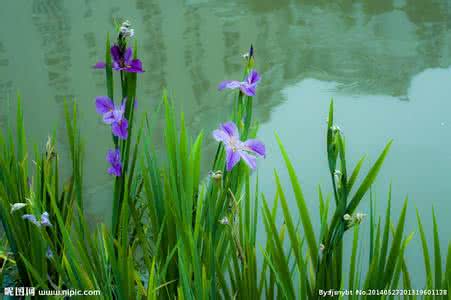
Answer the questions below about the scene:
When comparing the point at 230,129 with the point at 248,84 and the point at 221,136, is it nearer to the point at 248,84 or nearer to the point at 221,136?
the point at 221,136

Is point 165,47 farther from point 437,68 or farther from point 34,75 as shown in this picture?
point 437,68

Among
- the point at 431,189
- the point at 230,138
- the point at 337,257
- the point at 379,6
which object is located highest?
the point at 379,6

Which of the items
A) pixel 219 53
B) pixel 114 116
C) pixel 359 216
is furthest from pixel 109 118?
pixel 219 53

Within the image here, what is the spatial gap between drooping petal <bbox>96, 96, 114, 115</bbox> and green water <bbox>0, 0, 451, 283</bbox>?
30.9 inches

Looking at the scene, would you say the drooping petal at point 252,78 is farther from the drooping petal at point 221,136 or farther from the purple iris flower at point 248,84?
the drooping petal at point 221,136

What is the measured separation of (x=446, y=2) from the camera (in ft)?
10.9

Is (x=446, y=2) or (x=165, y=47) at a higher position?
(x=446, y=2)

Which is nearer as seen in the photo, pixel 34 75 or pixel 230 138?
pixel 230 138

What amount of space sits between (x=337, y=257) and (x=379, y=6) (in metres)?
2.71

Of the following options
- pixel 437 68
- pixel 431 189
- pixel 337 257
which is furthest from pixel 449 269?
pixel 437 68

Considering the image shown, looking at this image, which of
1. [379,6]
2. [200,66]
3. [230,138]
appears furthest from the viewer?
[379,6]

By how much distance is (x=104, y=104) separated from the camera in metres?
0.94

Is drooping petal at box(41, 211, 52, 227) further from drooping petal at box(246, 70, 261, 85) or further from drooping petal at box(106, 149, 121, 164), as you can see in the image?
drooping petal at box(246, 70, 261, 85)

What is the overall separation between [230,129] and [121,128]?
0.60ft
